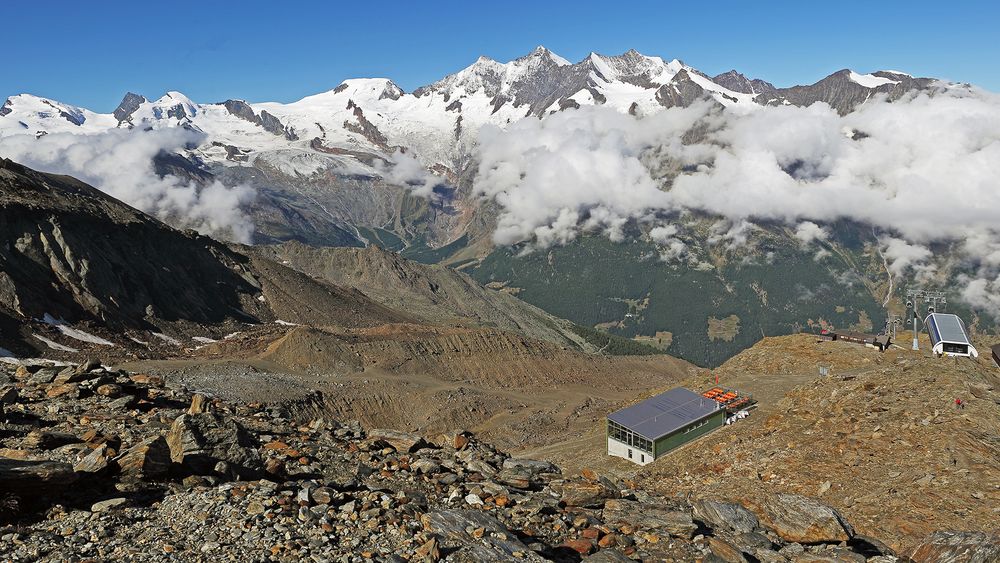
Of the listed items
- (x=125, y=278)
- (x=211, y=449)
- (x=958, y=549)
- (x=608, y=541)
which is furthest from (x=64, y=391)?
(x=125, y=278)

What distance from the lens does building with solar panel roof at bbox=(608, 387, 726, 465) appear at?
56406 mm

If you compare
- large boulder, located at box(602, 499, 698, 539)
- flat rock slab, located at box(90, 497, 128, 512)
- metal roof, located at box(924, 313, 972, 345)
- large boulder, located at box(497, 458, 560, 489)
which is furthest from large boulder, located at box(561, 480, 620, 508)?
metal roof, located at box(924, 313, 972, 345)

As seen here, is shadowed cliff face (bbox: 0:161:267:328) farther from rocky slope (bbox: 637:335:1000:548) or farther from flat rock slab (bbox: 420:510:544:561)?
flat rock slab (bbox: 420:510:544:561)

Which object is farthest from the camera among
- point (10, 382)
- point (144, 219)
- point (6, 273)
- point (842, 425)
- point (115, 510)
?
point (144, 219)

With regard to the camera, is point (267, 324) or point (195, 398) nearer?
point (195, 398)

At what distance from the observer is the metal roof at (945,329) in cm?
7975

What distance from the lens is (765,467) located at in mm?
40562

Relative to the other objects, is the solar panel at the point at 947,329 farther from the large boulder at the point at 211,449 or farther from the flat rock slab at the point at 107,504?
the flat rock slab at the point at 107,504

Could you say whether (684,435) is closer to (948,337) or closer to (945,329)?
(948,337)

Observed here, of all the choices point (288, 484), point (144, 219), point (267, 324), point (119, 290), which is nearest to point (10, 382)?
point (288, 484)

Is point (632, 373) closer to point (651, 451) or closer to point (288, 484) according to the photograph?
point (651, 451)

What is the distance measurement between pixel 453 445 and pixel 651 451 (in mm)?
29506

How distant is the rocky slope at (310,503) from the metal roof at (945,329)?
67439 millimetres

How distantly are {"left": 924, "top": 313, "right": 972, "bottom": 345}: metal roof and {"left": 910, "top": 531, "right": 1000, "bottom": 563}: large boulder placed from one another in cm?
6690
